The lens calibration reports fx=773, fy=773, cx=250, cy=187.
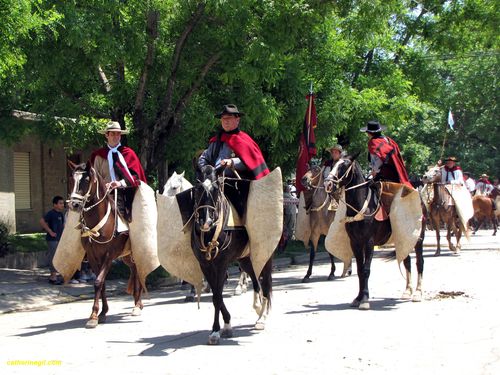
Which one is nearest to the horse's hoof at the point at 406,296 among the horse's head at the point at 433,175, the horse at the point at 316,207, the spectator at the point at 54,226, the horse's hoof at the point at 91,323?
the horse at the point at 316,207

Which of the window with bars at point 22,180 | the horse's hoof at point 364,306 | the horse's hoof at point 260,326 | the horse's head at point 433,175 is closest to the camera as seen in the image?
the horse's hoof at point 260,326

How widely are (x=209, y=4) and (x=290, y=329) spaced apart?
728 cm

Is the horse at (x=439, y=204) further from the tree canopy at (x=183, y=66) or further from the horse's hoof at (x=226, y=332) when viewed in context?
the horse's hoof at (x=226, y=332)

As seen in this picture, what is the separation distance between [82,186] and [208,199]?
2.85 m

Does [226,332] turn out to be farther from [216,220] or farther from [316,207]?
[316,207]

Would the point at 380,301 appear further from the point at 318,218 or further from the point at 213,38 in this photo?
the point at 213,38

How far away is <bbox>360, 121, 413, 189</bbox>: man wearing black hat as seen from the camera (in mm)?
12133

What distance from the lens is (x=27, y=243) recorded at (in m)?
20.4

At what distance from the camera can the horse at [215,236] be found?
8.97 m

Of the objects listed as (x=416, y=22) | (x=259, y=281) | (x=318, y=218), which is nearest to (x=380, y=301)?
(x=259, y=281)

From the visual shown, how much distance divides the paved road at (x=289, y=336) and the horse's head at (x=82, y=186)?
175 centimetres

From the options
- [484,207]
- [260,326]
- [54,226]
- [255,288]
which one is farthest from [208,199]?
[484,207]

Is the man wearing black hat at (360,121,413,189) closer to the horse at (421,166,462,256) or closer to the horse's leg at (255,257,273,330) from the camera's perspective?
the horse's leg at (255,257,273,330)

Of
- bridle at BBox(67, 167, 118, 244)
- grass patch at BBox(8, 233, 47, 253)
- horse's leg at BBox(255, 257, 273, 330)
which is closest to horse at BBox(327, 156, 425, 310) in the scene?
horse's leg at BBox(255, 257, 273, 330)
